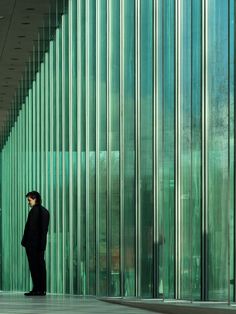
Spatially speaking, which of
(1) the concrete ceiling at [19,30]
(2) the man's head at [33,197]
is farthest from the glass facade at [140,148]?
(2) the man's head at [33,197]

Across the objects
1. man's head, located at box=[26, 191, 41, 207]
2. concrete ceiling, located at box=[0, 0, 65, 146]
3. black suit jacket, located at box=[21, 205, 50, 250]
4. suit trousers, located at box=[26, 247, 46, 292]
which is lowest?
suit trousers, located at box=[26, 247, 46, 292]

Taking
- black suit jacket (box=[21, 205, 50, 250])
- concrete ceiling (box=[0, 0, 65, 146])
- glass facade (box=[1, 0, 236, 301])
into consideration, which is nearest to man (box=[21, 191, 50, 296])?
black suit jacket (box=[21, 205, 50, 250])

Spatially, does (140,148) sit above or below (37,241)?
above

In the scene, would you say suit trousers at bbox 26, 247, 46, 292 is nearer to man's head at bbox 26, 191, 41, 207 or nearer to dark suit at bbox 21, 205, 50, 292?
dark suit at bbox 21, 205, 50, 292

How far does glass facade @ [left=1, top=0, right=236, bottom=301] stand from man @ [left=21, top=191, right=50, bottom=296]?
985 millimetres

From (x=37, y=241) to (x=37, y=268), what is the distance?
469 millimetres

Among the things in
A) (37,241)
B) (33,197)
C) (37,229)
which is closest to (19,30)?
(33,197)

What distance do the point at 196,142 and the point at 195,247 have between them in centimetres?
108

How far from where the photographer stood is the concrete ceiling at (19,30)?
18922mm

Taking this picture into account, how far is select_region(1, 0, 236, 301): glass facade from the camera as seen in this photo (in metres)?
9.24

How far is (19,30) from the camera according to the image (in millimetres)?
21047

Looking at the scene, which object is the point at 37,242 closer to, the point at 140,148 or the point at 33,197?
the point at 33,197

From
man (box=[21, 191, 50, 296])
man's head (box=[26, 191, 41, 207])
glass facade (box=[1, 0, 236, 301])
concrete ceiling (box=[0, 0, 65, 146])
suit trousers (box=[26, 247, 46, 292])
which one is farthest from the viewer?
concrete ceiling (box=[0, 0, 65, 146])

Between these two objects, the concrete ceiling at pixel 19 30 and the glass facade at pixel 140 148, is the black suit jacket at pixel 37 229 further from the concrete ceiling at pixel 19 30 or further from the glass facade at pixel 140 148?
the concrete ceiling at pixel 19 30
